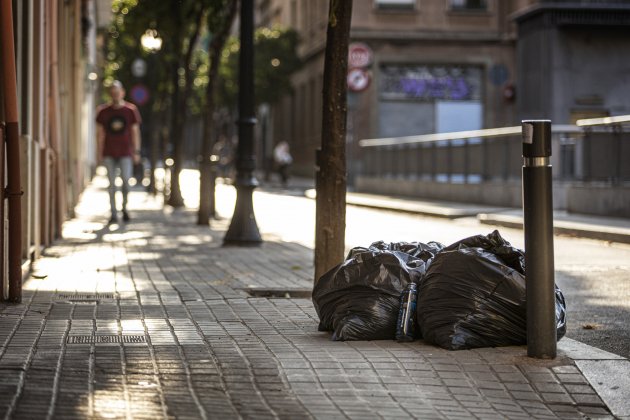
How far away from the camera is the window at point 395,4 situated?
48812mm

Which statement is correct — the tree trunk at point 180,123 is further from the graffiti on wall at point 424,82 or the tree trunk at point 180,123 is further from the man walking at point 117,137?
the graffiti on wall at point 424,82

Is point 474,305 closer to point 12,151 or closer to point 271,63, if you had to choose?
point 12,151

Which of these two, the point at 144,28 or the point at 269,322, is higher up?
the point at 144,28

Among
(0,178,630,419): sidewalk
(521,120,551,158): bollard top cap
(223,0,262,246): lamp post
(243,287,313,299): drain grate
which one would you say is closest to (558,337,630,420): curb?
(0,178,630,419): sidewalk

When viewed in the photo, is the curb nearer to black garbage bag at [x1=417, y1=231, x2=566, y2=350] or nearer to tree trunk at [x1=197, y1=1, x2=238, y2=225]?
black garbage bag at [x1=417, y1=231, x2=566, y2=350]

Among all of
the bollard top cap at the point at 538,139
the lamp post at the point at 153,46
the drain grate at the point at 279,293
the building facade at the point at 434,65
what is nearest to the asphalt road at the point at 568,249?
the bollard top cap at the point at 538,139

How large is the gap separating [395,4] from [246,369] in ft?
145

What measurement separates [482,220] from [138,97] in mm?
14035

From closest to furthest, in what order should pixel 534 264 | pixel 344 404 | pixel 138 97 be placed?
pixel 344 404
pixel 534 264
pixel 138 97

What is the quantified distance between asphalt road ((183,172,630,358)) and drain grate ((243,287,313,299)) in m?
1.84

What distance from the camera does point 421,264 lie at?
280 inches

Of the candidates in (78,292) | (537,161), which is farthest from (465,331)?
(78,292)

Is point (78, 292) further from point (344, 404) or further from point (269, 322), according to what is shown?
point (344, 404)

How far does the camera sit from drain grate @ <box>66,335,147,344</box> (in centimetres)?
651
